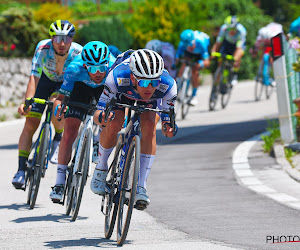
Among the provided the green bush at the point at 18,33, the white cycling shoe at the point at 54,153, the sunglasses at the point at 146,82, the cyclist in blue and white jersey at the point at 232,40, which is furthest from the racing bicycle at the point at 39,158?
the green bush at the point at 18,33

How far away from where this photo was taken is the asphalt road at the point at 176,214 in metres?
7.97

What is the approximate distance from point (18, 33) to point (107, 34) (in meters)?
3.73

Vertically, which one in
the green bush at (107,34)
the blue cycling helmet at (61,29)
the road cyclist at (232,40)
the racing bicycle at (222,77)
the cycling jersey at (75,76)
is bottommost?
the cycling jersey at (75,76)

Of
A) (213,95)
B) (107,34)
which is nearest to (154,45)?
(213,95)

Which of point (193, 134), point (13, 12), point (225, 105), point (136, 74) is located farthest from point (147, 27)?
point (136, 74)

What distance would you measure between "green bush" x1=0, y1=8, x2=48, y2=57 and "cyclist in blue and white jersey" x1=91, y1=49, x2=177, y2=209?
17.2 m

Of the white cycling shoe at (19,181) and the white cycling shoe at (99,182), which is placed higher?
the white cycling shoe at (19,181)

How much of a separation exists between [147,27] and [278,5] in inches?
893

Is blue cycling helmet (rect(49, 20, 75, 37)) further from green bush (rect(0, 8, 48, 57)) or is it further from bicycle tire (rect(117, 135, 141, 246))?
green bush (rect(0, 8, 48, 57))

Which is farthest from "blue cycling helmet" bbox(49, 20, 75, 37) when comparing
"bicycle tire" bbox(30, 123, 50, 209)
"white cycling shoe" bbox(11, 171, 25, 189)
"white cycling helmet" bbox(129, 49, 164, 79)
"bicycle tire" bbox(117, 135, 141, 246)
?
"bicycle tire" bbox(117, 135, 141, 246)

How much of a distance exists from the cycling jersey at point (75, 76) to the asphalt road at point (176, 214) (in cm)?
125

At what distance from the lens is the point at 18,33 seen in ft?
83.4

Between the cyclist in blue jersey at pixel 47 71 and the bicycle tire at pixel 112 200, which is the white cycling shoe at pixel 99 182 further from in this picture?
the cyclist in blue jersey at pixel 47 71

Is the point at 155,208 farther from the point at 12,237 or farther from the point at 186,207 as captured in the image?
the point at 12,237
